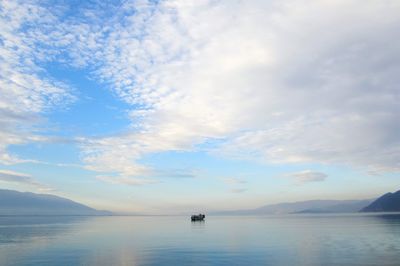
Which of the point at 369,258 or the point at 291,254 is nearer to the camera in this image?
the point at 369,258

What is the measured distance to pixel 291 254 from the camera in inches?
2276

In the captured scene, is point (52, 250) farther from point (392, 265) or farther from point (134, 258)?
point (392, 265)

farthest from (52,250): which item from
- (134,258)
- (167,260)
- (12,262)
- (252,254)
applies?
(252,254)

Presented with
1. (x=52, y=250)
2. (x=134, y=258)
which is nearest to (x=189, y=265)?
(x=134, y=258)

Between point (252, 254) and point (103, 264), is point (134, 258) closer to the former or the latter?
point (103, 264)

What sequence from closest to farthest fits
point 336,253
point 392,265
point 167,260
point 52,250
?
point 392,265 → point 167,260 → point 336,253 → point 52,250

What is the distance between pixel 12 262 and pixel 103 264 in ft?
43.5

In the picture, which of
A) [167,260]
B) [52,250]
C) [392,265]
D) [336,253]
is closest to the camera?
[392,265]

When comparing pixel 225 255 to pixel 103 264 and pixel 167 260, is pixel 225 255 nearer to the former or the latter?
pixel 167 260

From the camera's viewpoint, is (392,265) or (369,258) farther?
(369,258)

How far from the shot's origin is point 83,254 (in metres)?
59.0

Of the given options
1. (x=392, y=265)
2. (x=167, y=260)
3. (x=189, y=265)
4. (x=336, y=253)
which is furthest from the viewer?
(x=336, y=253)

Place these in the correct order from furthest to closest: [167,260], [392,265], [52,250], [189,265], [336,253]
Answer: [52,250], [336,253], [167,260], [189,265], [392,265]

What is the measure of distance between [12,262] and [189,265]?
986 inches
